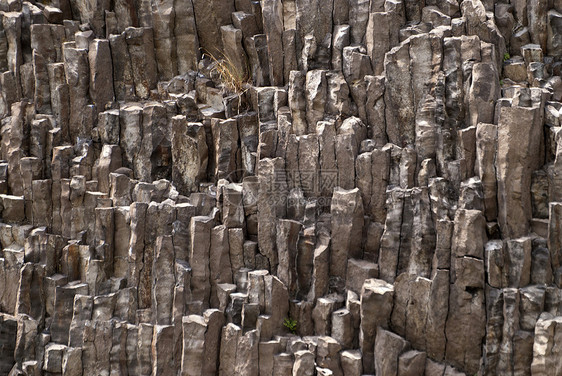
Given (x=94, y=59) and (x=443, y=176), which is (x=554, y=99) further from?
(x=94, y=59)

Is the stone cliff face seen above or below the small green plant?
above

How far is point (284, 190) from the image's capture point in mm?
13945

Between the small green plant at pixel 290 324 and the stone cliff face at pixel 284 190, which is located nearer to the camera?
the stone cliff face at pixel 284 190

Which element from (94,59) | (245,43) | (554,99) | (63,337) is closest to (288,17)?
(245,43)

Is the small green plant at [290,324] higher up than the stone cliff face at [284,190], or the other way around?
the stone cliff face at [284,190]

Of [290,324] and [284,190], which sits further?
[284,190]

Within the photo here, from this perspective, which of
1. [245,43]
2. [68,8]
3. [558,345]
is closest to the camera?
[558,345]

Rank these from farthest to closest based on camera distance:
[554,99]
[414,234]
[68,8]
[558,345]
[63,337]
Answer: [68,8]
[63,337]
[554,99]
[414,234]
[558,345]

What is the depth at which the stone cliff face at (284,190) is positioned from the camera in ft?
40.8

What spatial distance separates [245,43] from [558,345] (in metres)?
8.86

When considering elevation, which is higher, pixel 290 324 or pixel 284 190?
pixel 284 190

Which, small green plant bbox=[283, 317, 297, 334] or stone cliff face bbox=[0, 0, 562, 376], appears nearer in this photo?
stone cliff face bbox=[0, 0, 562, 376]

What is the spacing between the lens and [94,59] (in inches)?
644

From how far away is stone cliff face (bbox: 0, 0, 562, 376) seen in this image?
40.8ft
